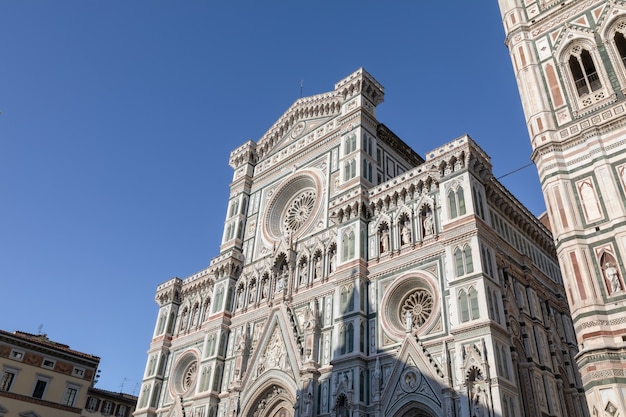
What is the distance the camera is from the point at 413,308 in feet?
72.5

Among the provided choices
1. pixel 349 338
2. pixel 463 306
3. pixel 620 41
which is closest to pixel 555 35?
pixel 620 41

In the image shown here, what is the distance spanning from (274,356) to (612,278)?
16087 millimetres

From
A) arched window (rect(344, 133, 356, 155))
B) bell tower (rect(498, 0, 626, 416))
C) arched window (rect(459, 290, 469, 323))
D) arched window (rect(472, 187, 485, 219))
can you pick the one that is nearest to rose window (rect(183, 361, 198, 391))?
arched window (rect(344, 133, 356, 155))

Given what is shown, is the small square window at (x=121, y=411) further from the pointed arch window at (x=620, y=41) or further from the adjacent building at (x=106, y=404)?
the pointed arch window at (x=620, y=41)

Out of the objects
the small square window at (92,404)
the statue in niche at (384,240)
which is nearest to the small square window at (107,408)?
the small square window at (92,404)

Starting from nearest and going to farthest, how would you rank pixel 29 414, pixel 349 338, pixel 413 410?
pixel 413 410, pixel 349 338, pixel 29 414

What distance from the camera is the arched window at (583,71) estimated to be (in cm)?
1841

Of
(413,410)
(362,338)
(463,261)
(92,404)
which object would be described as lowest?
(413,410)

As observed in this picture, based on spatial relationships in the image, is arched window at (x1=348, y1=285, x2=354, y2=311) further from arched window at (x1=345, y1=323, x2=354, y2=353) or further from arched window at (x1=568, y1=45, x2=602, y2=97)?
arched window at (x1=568, y1=45, x2=602, y2=97)

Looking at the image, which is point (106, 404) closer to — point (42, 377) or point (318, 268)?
point (42, 377)

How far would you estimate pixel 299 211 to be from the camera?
31312 mm

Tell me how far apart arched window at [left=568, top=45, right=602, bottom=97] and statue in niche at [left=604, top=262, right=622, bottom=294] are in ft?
21.8

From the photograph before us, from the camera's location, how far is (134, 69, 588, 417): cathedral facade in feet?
64.5

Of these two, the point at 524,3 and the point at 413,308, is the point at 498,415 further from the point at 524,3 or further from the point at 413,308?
the point at 524,3
